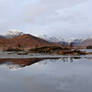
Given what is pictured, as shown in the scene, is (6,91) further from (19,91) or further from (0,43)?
(0,43)

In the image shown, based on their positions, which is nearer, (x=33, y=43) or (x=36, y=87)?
(x=36, y=87)

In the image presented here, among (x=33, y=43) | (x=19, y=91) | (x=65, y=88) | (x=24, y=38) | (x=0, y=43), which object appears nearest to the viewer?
(x=19, y=91)

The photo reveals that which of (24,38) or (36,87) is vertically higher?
(24,38)

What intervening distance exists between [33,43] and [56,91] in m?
161

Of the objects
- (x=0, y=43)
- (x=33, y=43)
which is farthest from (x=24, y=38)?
(x=0, y=43)

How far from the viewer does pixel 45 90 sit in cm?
862

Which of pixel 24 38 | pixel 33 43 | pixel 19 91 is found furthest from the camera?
pixel 24 38

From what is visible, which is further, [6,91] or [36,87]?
[36,87]

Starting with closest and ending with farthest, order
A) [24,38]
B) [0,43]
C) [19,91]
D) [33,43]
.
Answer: [19,91], [0,43], [33,43], [24,38]

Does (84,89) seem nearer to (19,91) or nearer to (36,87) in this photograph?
(36,87)

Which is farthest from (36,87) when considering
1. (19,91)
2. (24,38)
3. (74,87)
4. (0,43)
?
(24,38)

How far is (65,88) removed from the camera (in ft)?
29.2

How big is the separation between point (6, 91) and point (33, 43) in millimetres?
160728

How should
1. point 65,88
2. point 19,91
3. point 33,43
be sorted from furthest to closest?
point 33,43
point 65,88
point 19,91
